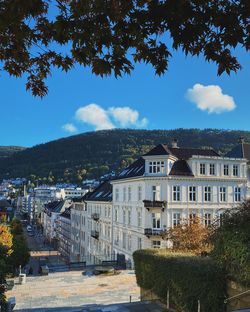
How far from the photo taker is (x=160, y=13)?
16.4 ft

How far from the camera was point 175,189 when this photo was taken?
4431 centimetres

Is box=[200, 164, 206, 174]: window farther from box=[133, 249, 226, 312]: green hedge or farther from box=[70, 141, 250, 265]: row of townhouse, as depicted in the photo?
box=[133, 249, 226, 312]: green hedge

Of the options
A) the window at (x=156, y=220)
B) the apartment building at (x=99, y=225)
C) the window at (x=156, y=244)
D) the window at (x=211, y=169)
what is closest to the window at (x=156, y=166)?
the window at (x=156, y=220)

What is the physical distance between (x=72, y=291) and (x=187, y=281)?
46.7ft

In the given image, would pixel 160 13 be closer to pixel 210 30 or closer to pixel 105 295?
pixel 210 30

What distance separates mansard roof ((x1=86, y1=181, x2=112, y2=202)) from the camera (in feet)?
196

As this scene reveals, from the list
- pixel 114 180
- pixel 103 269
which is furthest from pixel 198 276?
pixel 114 180

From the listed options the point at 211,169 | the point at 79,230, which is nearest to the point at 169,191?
the point at 211,169

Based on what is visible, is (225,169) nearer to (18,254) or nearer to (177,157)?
(177,157)

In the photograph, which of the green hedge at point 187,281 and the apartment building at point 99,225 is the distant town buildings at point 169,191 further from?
the green hedge at point 187,281

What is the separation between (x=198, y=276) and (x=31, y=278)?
2259 centimetres

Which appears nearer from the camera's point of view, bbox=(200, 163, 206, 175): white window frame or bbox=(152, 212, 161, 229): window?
bbox=(152, 212, 161, 229): window

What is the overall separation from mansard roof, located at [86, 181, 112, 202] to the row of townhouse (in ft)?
21.1

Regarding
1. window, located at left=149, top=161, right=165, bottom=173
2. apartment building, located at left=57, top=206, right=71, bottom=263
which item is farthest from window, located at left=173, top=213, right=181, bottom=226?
apartment building, located at left=57, top=206, right=71, bottom=263
